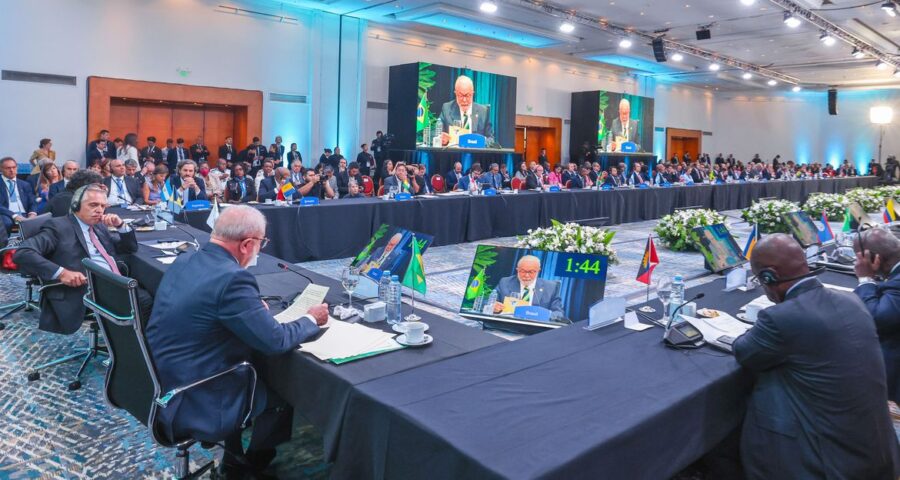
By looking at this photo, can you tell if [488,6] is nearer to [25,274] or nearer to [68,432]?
[25,274]

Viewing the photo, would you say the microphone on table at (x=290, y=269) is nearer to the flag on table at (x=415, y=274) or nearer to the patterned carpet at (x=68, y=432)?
the flag on table at (x=415, y=274)

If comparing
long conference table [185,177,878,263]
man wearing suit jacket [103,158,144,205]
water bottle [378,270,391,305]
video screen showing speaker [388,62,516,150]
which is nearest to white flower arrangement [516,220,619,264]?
water bottle [378,270,391,305]

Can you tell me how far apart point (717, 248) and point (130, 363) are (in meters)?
3.83

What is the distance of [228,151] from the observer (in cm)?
1153

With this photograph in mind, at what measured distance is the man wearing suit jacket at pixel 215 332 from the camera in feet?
6.11

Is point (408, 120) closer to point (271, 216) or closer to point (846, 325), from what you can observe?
point (271, 216)

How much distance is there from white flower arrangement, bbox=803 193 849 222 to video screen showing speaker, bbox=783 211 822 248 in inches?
183

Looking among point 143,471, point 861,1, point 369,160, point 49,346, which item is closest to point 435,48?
point 369,160

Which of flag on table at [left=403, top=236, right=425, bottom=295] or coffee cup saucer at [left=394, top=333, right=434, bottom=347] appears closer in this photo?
coffee cup saucer at [left=394, top=333, right=434, bottom=347]

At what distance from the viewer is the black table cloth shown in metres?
1.36

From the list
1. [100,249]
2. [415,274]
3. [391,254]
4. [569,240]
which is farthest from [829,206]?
[100,249]

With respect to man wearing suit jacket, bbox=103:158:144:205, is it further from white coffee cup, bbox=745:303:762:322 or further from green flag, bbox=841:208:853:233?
green flag, bbox=841:208:853:233

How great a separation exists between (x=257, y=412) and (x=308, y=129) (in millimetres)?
10976

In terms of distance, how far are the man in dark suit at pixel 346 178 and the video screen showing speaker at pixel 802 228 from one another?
5.91m
